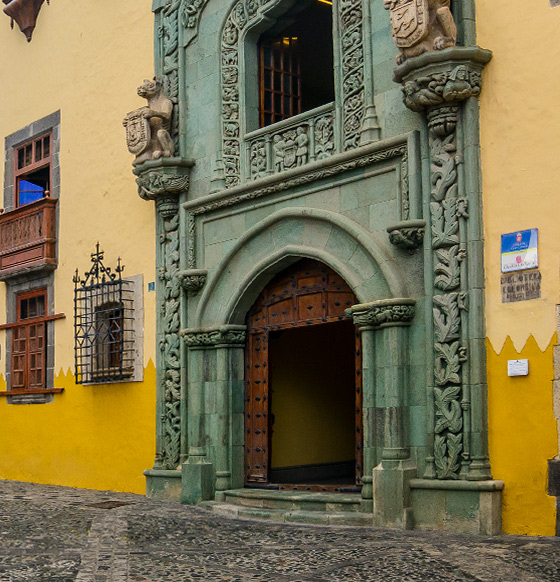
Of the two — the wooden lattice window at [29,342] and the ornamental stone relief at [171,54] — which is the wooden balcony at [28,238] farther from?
the ornamental stone relief at [171,54]

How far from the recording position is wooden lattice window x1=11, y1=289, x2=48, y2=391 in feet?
49.2

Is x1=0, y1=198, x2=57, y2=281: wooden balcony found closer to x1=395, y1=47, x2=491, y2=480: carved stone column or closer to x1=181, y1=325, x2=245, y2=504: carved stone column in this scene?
x1=181, y1=325, x2=245, y2=504: carved stone column

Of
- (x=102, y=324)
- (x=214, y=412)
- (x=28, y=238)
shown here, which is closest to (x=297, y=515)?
(x=214, y=412)

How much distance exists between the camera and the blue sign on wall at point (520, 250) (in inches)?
334

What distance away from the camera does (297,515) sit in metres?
9.65

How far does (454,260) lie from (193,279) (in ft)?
12.5

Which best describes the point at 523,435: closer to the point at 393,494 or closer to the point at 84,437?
the point at 393,494

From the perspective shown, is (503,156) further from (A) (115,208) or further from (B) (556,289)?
(A) (115,208)

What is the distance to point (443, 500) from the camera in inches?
346

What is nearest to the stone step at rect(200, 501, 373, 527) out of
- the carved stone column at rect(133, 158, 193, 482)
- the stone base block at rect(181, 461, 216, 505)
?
the stone base block at rect(181, 461, 216, 505)

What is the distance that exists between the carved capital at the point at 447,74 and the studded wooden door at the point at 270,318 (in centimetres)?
234

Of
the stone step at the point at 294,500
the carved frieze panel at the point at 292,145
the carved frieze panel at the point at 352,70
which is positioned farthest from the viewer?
the carved frieze panel at the point at 292,145

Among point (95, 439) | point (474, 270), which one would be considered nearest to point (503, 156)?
point (474, 270)

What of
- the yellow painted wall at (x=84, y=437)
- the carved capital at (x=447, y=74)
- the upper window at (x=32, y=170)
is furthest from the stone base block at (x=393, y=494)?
the upper window at (x=32, y=170)
